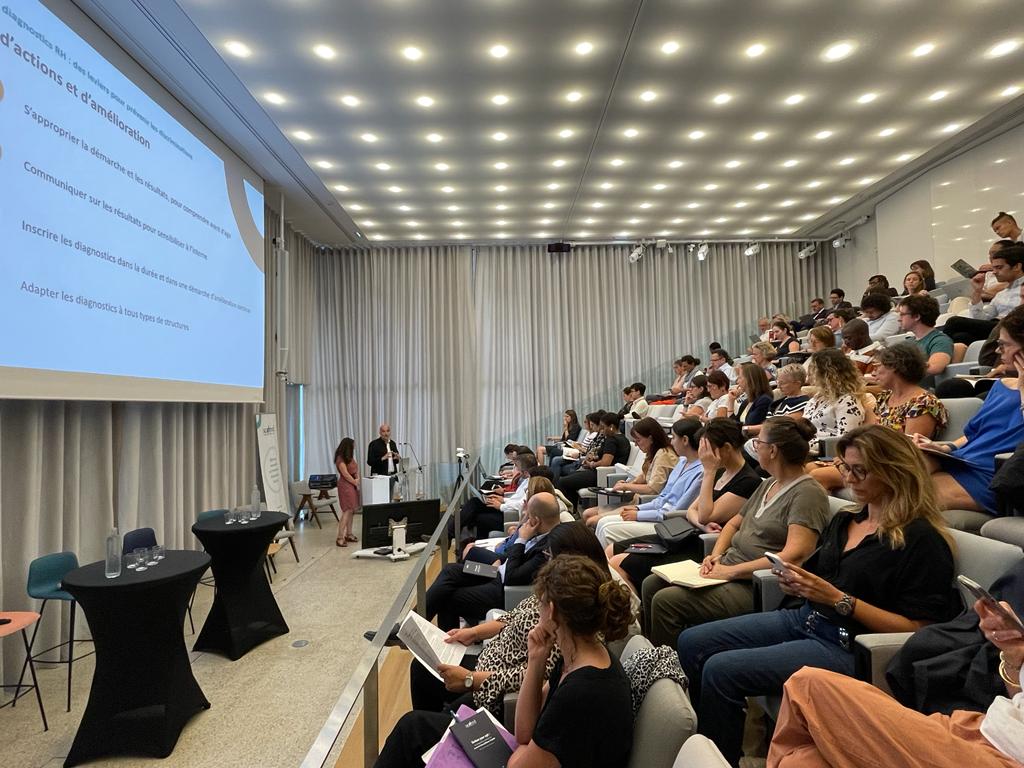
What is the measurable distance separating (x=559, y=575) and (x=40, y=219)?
3836mm

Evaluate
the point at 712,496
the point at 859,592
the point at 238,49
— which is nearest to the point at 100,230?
the point at 238,49

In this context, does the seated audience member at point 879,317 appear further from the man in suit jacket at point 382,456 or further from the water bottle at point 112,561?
the man in suit jacket at point 382,456

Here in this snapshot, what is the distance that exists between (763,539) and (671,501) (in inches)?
52.5

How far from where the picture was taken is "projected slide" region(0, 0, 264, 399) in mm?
3264

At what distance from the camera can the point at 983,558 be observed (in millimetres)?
1742

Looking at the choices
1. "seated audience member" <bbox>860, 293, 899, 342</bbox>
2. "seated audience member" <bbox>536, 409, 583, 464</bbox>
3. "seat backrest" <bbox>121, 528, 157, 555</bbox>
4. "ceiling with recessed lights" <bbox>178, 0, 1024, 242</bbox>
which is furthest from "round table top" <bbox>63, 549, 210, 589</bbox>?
"seated audience member" <bbox>860, 293, 899, 342</bbox>

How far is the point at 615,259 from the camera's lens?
10594mm

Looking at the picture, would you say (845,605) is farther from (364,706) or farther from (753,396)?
(753,396)

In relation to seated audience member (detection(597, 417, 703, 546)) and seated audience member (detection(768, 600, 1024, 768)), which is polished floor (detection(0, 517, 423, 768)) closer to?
seated audience member (detection(597, 417, 703, 546))

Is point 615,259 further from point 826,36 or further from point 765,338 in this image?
point 826,36

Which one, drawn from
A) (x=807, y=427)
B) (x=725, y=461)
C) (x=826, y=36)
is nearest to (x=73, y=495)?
(x=725, y=461)

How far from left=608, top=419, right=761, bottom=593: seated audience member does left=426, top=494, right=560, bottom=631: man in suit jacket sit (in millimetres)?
524

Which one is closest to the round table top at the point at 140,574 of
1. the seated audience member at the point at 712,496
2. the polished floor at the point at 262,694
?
the polished floor at the point at 262,694

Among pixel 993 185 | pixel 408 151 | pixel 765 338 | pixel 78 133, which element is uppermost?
pixel 408 151
